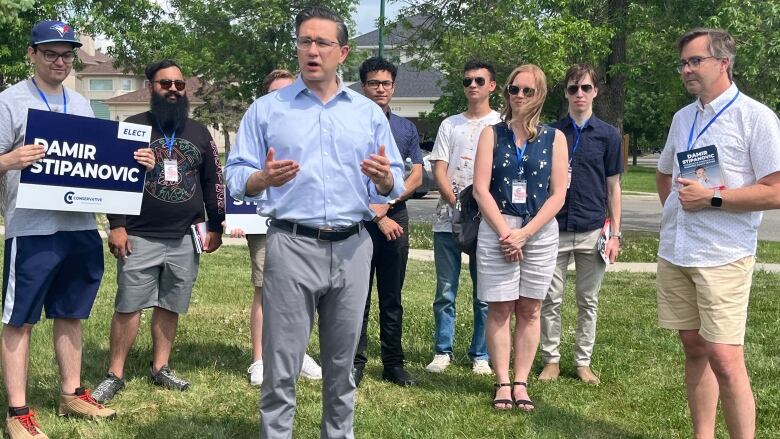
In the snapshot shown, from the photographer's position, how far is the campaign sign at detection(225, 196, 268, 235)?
5.87m

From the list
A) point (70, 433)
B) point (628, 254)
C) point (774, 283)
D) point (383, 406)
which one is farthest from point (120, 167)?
point (628, 254)

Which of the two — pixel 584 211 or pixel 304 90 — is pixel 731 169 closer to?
pixel 584 211

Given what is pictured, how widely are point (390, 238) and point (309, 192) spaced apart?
1944mm

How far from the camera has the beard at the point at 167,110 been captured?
215 inches

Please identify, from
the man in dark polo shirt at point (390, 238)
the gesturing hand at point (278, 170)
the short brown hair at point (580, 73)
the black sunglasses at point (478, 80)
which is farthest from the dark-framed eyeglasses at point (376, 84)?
the gesturing hand at point (278, 170)

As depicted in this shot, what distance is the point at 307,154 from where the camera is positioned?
3.84m

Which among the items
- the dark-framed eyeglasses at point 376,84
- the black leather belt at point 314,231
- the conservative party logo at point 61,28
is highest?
the conservative party logo at point 61,28

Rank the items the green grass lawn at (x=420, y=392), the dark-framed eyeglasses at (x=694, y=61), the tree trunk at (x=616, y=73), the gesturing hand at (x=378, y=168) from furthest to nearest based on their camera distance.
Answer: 1. the tree trunk at (x=616, y=73)
2. the green grass lawn at (x=420, y=392)
3. the dark-framed eyeglasses at (x=694, y=61)
4. the gesturing hand at (x=378, y=168)

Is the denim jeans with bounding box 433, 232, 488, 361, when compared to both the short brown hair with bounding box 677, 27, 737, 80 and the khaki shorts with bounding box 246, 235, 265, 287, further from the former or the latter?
the short brown hair with bounding box 677, 27, 737, 80

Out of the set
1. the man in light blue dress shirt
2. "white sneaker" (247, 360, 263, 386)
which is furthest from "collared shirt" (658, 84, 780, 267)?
"white sneaker" (247, 360, 263, 386)

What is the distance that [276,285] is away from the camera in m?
3.90

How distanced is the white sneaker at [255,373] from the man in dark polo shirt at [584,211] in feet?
6.77

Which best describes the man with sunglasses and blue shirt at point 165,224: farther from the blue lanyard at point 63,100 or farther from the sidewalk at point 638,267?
the sidewalk at point 638,267

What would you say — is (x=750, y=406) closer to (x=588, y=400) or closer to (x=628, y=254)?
(x=588, y=400)
